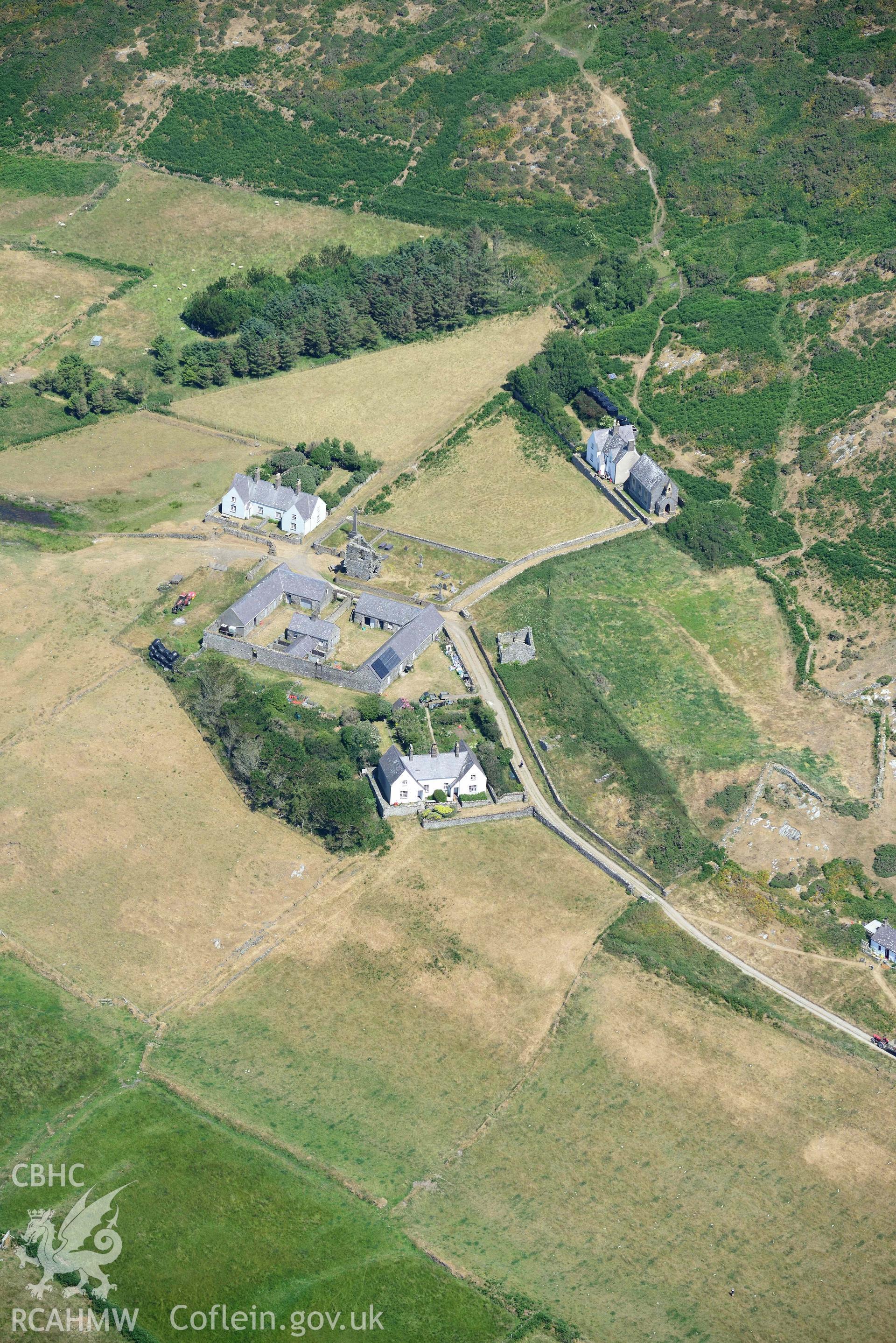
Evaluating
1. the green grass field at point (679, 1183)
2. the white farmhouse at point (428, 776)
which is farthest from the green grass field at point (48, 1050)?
the white farmhouse at point (428, 776)

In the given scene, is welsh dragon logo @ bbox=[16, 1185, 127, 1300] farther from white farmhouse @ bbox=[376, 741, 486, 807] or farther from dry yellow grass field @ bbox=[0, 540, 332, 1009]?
white farmhouse @ bbox=[376, 741, 486, 807]

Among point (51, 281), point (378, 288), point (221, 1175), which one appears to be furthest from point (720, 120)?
point (221, 1175)

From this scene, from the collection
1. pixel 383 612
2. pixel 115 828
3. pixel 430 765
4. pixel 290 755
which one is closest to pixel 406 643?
pixel 383 612

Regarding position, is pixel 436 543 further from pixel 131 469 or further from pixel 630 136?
pixel 630 136

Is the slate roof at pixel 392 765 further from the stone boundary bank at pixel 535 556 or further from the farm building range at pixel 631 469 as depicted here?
the farm building range at pixel 631 469

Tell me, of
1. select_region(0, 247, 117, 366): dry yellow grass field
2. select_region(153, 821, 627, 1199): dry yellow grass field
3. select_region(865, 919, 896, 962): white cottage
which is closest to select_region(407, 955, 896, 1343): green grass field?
select_region(153, 821, 627, 1199): dry yellow grass field
